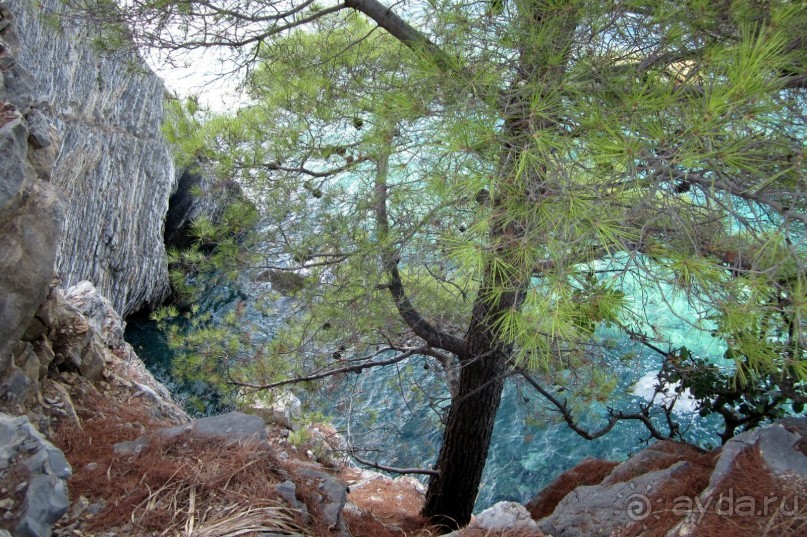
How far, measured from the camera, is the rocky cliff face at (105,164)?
589 cm

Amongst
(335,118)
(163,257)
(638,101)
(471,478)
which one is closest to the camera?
(638,101)

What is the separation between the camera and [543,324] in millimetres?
1665

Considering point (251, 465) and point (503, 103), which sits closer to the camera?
point (503, 103)

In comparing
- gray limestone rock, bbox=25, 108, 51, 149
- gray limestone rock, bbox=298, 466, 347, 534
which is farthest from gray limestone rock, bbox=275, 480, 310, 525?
gray limestone rock, bbox=25, 108, 51, 149

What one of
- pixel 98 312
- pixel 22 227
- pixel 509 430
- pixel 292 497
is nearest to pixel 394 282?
pixel 292 497

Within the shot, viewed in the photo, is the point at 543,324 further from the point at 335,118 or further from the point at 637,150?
the point at 335,118

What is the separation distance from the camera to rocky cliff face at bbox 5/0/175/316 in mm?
5895

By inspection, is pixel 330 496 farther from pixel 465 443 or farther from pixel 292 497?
pixel 465 443

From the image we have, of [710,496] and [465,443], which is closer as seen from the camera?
[710,496]

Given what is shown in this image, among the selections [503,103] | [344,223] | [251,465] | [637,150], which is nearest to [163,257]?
[344,223]

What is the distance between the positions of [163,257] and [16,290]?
21.3 ft

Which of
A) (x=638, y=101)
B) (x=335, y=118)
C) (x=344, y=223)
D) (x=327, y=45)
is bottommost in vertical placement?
(x=344, y=223)

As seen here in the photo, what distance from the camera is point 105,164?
6.89 m

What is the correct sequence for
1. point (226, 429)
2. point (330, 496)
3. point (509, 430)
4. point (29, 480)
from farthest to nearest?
point (509, 430) < point (226, 429) < point (330, 496) < point (29, 480)
